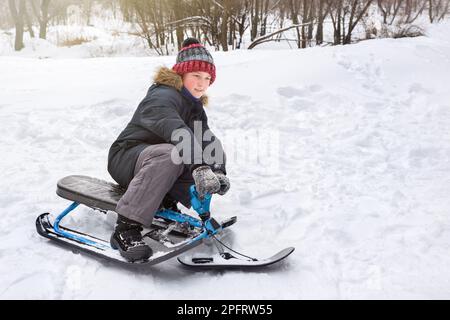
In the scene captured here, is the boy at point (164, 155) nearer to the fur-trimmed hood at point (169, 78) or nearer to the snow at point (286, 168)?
the fur-trimmed hood at point (169, 78)

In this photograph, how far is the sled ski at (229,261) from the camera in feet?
6.98

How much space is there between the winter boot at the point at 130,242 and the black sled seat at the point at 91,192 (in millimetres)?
128

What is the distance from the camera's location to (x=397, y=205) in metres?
2.75

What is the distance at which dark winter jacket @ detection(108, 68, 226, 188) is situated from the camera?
2314mm

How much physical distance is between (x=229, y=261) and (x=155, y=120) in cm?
82

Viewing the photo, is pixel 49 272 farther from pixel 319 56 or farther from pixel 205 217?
pixel 319 56

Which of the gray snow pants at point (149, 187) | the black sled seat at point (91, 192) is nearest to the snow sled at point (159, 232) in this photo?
the black sled seat at point (91, 192)

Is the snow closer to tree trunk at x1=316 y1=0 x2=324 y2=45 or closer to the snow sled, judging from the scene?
the snow sled

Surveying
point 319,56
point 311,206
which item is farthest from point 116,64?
point 311,206

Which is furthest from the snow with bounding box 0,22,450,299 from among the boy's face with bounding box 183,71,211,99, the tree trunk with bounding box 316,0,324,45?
the tree trunk with bounding box 316,0,324,45

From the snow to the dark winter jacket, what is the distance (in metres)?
0.43

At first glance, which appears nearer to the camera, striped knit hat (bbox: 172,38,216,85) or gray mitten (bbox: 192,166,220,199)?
gray mitten (bbox: 192,166,220,199)

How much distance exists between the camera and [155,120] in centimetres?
232

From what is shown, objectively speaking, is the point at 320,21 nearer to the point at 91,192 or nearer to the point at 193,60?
the point at 193,60
